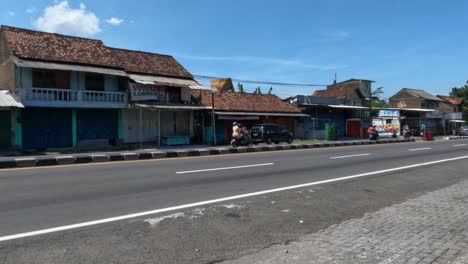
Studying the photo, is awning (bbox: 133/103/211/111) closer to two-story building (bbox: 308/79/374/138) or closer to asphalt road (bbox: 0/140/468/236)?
asphalt road (bbox: 0/140/468/236)

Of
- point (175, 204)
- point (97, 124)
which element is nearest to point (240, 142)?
point (97, 124)

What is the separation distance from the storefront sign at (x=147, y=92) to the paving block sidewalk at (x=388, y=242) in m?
21.9

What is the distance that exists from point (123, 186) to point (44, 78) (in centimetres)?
1750

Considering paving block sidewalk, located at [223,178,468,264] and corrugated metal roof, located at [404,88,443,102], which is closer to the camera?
paving block sidewalk, located at [223,178,468,264]

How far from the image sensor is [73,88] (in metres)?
24.2

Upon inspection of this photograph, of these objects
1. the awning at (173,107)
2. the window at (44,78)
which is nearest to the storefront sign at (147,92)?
the awning at (173,107)

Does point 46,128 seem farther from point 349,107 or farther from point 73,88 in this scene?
point 349,107

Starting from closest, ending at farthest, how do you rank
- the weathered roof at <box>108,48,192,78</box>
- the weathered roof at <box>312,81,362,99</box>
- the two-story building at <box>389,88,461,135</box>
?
the weathered roof at <box>108,48,192,78</box> < the weathered roof at <box>312,81,362,99</box> < the two-story building at <box>389,88,461,135</box>

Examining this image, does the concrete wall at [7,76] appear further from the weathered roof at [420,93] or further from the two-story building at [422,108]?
the weathered roof at [420,93]

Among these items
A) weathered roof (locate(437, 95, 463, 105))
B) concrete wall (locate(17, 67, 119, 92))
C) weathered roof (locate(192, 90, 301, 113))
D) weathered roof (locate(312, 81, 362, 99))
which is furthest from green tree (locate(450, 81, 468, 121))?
concrete wall (locate(17, 67, 119, 92))

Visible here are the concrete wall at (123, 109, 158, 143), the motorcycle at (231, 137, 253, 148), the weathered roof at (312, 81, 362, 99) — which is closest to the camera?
the motorcycle at (231, 137, 253, 148)

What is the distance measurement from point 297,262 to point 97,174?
25.5 ft

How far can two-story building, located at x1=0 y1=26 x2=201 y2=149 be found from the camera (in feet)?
73.2

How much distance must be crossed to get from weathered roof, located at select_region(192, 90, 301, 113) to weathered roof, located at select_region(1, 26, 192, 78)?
2900 millimetres
